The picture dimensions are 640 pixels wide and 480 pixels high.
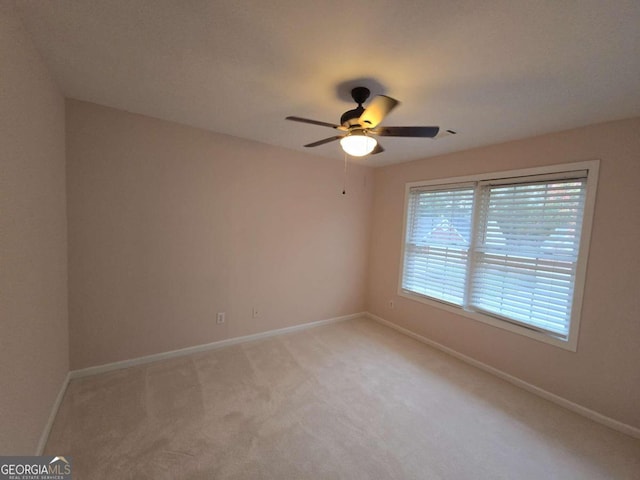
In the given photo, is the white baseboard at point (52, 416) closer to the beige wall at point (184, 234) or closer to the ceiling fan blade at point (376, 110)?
the beige wall at point (184, 234)

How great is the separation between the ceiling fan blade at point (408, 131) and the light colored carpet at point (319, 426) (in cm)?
210

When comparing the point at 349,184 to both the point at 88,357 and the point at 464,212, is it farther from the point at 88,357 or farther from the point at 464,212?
the point at 88,357

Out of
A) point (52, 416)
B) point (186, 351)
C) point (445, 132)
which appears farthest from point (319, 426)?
point (445, 132)

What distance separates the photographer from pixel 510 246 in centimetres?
268

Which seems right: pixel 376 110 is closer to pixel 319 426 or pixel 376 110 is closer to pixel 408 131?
pixel 408 131

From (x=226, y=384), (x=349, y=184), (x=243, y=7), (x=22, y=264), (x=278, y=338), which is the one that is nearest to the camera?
(x=243, y=7)

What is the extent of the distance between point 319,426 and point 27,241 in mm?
2155

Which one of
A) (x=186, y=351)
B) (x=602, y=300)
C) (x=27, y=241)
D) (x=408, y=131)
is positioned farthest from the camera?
(x=186, y=351)

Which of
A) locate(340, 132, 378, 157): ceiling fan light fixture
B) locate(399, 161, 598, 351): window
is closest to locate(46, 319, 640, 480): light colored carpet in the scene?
locate(399, 161, 598, 351): window

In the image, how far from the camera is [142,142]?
8.14 feet

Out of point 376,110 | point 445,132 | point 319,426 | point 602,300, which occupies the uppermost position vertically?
point 445,132

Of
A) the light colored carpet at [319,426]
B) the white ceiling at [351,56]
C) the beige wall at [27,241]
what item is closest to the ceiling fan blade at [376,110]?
the white ceiling at [351,56]

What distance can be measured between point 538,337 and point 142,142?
164 inches

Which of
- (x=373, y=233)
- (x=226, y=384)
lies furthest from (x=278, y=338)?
(x=373, y=233)
